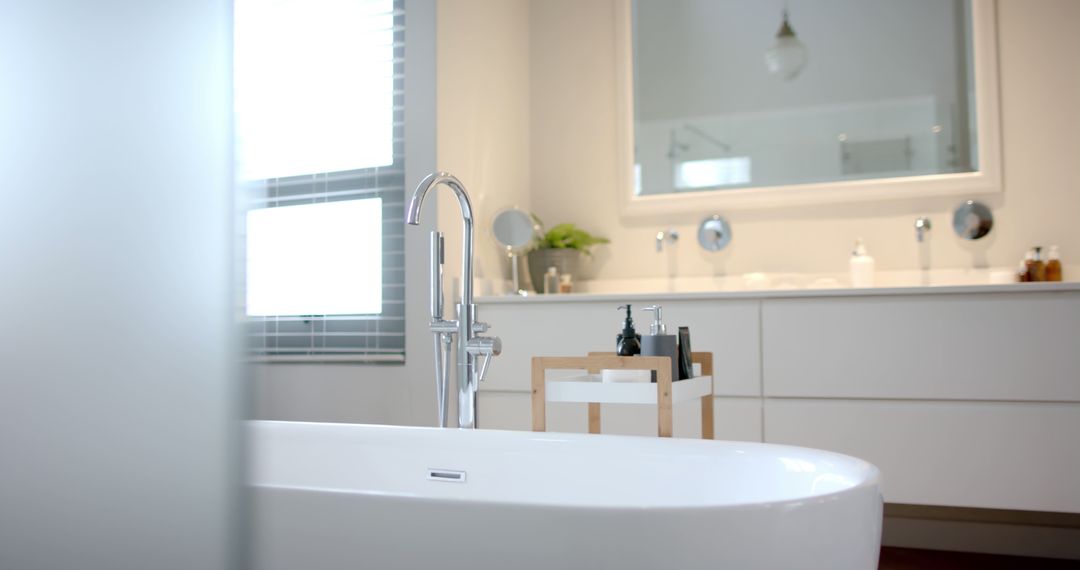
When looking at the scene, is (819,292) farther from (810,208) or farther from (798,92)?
(798,92)

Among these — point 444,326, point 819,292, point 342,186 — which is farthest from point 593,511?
point 342,186

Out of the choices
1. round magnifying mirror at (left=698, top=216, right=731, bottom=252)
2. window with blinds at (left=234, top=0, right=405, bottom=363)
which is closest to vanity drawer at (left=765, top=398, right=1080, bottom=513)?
round magnifying mirror at (left=698, top=216, right=731, bottom=252)

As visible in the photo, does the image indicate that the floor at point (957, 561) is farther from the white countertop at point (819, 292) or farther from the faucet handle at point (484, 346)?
the faucet handle at point (484, 346)

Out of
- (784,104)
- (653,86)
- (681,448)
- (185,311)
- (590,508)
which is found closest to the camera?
(185,311)

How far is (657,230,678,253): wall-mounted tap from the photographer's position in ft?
11.1

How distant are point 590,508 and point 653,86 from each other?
96.2 inches

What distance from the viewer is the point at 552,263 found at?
3.41m

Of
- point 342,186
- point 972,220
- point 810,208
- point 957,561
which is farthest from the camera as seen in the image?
point 810,208

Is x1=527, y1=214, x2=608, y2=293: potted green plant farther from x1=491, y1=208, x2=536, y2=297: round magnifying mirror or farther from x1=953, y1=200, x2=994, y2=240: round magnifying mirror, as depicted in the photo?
x1=953, y1=200, x2=994, y2=240: round magnifying mirror

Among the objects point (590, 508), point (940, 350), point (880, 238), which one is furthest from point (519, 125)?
point (590, 508)

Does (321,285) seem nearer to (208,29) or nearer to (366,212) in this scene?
(366,212)

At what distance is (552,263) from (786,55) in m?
1.15

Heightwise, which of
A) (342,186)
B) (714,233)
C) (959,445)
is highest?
(342,186)

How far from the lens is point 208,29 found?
458mm
